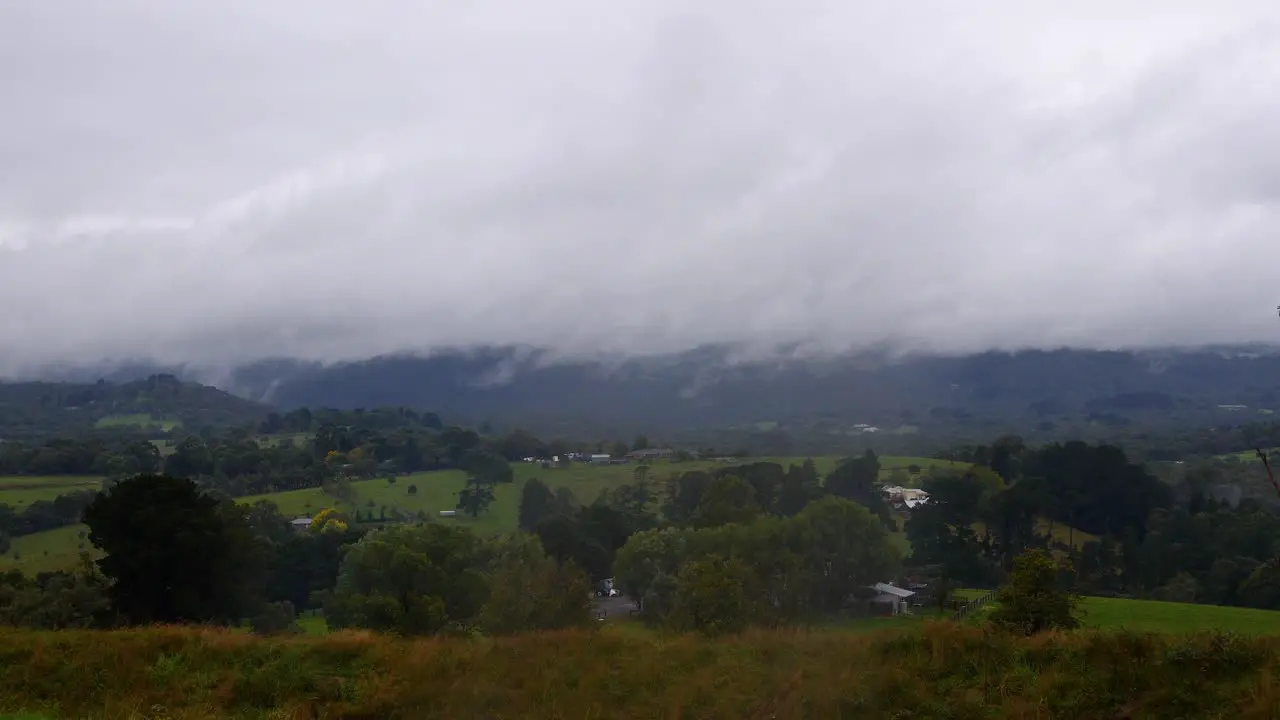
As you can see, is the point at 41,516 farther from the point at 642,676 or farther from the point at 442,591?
the point at 642,676

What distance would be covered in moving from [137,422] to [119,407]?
21.1 metres

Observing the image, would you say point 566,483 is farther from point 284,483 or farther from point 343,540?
point 284,483

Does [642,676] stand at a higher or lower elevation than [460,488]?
higher

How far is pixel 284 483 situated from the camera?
7500 cm

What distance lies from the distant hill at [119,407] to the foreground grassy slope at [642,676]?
403ft

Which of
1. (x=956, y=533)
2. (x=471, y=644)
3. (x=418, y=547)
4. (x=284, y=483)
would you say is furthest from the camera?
(x=284, y=483)

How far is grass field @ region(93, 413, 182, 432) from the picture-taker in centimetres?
12588

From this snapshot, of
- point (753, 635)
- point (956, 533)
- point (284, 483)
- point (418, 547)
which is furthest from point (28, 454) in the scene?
point (753, 635)

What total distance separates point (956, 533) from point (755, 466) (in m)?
14.2

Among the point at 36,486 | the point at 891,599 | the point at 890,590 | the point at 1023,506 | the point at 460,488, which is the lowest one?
the point at 891,599

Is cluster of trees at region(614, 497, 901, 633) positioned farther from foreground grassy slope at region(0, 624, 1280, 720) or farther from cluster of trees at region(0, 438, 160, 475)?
cluster of trees at region(0, 438, 160, 475)

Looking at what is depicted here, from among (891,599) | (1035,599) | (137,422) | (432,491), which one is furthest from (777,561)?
(137,422)

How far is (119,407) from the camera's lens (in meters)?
148

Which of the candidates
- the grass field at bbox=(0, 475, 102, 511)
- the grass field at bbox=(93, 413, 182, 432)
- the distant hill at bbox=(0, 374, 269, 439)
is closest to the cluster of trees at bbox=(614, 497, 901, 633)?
the grass field at bbox=(0, 475, 102, 511)
